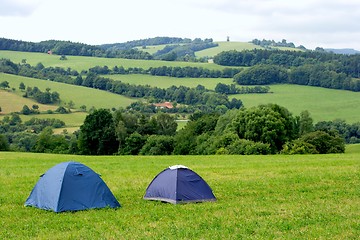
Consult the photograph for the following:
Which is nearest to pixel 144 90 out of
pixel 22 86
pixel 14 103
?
pixel 22 86

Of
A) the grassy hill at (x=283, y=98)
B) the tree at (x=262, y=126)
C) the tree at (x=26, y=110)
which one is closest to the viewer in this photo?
the tree at (x=262, y=126)

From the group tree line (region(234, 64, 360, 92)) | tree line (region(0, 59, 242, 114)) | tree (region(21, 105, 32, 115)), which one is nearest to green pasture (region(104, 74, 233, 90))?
tree line (region(0, 59, 242, 114))

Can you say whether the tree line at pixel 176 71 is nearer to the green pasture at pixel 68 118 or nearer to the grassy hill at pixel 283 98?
the grassy hill at pixel 283 98

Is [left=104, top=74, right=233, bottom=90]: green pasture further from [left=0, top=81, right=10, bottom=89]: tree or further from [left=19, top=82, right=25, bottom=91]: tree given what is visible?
[left=0, top=81, right=10, bottom=89]: tree

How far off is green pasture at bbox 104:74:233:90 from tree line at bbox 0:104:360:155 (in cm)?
5415

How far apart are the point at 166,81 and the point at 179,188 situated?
160056 millimetres

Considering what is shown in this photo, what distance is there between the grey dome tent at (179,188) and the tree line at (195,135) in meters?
42.9

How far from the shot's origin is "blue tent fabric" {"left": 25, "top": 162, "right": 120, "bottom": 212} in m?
20.0

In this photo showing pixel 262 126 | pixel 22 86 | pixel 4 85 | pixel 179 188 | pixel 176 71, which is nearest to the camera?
pixel 179 188

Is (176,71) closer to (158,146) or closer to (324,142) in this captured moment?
(158,146)

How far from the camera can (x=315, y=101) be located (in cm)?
14338

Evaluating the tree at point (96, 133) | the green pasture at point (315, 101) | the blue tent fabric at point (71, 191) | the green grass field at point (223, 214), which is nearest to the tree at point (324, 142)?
the tree at point (96, 133)

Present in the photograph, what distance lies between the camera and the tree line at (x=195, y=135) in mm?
72781

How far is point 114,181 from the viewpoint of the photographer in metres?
28.8
